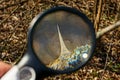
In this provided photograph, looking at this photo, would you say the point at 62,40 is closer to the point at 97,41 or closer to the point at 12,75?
the point at 12,75

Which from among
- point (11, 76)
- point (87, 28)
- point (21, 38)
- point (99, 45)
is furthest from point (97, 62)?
point (11, 76)

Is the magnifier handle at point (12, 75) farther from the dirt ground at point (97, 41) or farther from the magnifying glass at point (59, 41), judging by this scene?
the dirt ground at point (97, 41)

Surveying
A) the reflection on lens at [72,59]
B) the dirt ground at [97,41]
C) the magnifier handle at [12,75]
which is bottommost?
the dirt ground at [97,41]

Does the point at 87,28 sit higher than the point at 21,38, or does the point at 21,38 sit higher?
the point at 87,28

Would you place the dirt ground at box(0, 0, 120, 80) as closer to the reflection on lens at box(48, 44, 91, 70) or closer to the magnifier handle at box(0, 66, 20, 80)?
the reflection on lens at box(48, 44, 91, 70)

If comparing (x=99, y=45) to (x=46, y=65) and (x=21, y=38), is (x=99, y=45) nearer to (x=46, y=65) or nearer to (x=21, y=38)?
(x=21, y=38)

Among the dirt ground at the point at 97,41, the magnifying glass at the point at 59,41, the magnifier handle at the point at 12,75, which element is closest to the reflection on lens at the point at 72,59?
the magnifying glass at the point at 59,41

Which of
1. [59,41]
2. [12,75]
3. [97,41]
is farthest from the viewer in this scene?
[97,41]

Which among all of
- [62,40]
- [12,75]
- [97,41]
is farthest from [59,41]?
[97,41]
